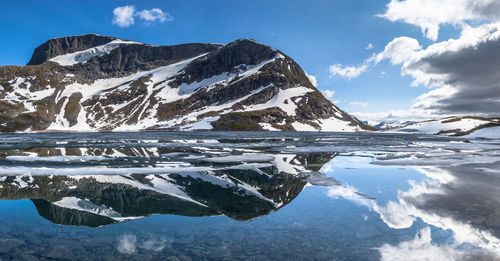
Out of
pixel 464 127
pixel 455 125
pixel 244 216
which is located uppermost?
pixel 455 125

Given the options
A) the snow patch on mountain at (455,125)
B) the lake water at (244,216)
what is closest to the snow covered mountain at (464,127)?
the snow patch on mountain at (455,125)

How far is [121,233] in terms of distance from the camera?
9500mm

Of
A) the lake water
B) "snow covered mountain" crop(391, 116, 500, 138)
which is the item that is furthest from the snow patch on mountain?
the lake water

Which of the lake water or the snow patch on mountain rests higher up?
the snow patch on mountain

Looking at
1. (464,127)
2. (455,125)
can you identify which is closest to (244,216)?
(464,127)

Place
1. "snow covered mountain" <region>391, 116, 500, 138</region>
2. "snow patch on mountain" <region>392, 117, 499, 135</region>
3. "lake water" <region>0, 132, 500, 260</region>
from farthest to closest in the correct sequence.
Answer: "snow patch on mountain" <region>392, 117, 499, 135</region> < "snow covered mountain" <region>391, 116, 500, 138</region> < "lake water" <region>0, 132, 500, 260</region>

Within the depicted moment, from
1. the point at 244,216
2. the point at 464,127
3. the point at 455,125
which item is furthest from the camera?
the point at 455,125

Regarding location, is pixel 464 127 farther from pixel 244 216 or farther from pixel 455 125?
pixel 244 216

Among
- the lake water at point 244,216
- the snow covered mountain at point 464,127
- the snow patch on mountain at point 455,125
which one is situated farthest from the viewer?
the snow patch on mountain at point 455,125

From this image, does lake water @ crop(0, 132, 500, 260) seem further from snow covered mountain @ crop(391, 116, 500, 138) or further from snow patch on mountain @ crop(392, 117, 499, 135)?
snow patch on mountain @ crop(392, 117, 499, 135)

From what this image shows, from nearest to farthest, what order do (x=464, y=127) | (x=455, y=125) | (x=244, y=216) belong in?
(x=244, y=216)
(x=464, y=127)
(x=455, y=125)

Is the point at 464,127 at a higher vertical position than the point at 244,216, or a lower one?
higher

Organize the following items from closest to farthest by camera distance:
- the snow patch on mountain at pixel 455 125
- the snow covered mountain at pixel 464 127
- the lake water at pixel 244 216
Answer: the lake water at pixel 244 216 < the snow covered mountain at pixel 464 127 < the snow patch on mountain at pixel 455 125

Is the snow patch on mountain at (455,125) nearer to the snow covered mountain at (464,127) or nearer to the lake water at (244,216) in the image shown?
the snow covered mountain at (464,127)
